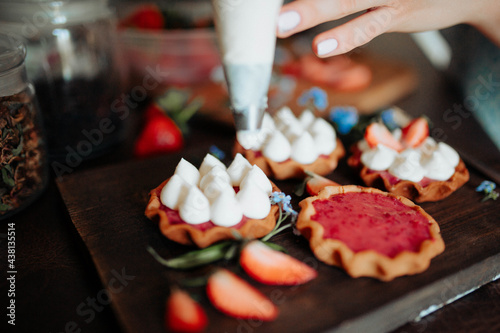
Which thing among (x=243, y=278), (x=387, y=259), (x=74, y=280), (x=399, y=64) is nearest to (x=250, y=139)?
(x=243, y=278)

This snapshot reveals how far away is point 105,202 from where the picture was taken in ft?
4.72

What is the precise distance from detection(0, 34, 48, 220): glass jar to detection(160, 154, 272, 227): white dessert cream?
0.51m

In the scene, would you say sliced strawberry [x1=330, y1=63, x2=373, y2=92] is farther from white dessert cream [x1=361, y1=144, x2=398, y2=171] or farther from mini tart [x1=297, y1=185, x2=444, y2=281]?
mini tart [x1=297, y1=185, x2=444, y2=281]

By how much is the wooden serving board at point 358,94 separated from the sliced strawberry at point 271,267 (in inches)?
44.4

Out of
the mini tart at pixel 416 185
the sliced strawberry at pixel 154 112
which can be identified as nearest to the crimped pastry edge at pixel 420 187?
the mini tart at pixel 416 185

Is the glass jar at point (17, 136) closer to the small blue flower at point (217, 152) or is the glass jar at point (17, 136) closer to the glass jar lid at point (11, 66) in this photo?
the glass jar lid at point (11, 66)

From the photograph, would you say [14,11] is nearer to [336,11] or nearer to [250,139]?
[250,139]

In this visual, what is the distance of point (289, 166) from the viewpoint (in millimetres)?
1538

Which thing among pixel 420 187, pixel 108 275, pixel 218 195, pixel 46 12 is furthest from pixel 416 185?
pixel 46 12

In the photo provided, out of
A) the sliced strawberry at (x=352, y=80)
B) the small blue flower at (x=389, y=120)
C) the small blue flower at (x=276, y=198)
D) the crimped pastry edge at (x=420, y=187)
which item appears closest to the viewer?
the small blue flower at (x=276, y=198)

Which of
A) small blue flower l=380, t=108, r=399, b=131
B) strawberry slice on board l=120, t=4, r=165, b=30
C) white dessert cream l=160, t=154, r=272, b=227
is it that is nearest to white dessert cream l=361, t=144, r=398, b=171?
small blue flower l=380, t=108, r=399, b=131

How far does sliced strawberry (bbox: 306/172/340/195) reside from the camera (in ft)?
4.75

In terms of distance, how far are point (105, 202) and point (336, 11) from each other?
963 millimetres

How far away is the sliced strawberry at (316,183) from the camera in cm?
145
